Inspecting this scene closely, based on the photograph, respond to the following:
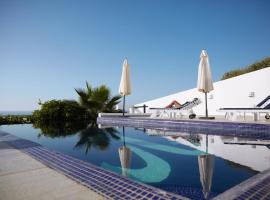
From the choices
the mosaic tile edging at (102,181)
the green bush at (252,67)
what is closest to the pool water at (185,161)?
the mosaic tile edging at (102,181)

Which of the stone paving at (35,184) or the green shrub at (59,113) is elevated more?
the green shrub at (59,113)

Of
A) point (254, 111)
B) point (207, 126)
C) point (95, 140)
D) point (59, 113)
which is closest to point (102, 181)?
point (95, 140)

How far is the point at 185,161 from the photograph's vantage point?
14.7 ft

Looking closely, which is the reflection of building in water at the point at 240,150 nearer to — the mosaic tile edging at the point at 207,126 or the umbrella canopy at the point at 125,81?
the mosaic tile edging at the point at 207,126

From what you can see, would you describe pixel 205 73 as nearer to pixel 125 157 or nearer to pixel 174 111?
pixel 174 111

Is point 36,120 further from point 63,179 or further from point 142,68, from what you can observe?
point 63,179

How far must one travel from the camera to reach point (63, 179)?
104 inches

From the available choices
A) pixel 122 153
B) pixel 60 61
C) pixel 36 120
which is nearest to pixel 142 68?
pixel 60 61

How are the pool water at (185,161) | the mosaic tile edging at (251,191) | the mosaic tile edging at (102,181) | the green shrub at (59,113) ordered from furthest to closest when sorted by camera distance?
the green shrub at (59,113) < the pool water at (185,161) < the mosaic tile edging at (102,181) < the mosaic tile edging at (251,191)

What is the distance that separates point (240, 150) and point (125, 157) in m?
2.82

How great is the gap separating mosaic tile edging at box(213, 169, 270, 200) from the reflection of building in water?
140 centimetres

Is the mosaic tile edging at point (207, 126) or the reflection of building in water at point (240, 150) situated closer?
the reflection of building in water at point (240, 150)

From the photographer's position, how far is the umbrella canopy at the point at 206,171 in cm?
288

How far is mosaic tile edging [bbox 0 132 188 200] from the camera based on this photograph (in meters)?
2.19
